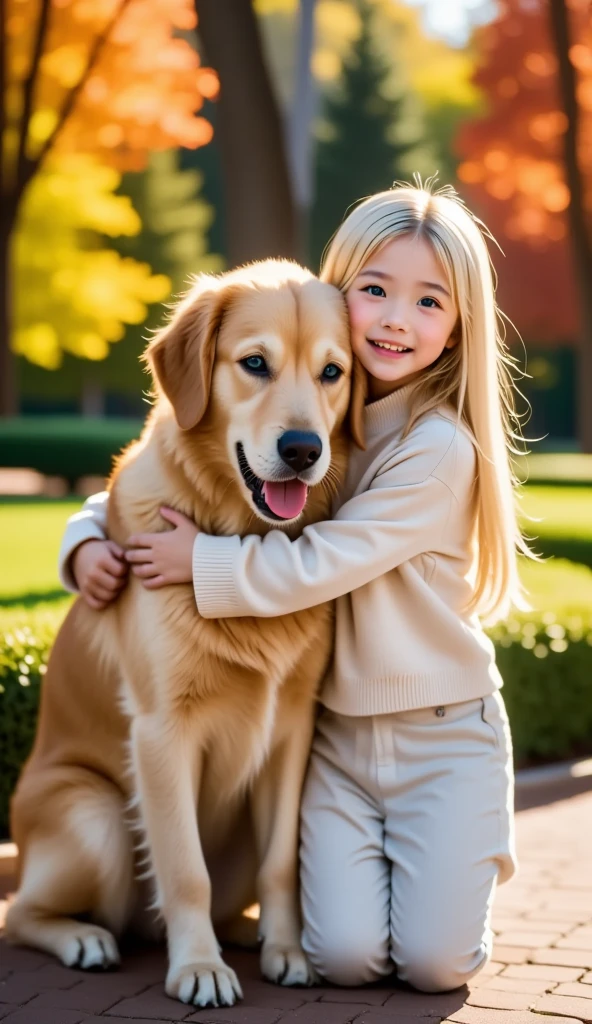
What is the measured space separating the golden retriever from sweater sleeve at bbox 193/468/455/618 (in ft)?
0.28

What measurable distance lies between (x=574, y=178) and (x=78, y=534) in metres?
15.1

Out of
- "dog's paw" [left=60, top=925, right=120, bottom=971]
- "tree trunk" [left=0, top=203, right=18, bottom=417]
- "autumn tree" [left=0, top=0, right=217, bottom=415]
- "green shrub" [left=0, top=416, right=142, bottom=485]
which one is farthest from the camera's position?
"tree trunk" [left=0, top=203, right=18, bottom=417]

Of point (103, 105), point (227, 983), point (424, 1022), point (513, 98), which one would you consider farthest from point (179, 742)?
point (513, 98)

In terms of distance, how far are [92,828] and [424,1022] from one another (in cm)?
105

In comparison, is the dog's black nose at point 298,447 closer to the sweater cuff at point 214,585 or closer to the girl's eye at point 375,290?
the sweater cuff at point 214,585

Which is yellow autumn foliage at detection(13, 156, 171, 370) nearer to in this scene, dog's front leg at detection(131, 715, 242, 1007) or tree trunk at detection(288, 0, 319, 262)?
tree trunk at detection(288, 0, 319, 262)

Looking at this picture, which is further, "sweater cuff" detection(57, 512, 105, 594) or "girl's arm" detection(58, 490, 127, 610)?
"sweater cuff" detection(57, 512, 105, 594)

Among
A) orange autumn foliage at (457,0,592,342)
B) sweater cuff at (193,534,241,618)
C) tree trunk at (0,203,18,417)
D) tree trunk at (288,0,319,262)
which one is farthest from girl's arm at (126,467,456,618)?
orange autumn foliage at (457,0,592,342)

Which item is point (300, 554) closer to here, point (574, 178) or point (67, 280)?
point (574, 178)

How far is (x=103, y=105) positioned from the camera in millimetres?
17594

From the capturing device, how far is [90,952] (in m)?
3.41

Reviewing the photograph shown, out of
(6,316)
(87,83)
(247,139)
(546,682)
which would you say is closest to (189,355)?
(546,682)

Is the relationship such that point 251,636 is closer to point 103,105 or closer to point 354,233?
point 354,233

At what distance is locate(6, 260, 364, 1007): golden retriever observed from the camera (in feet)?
10.8
